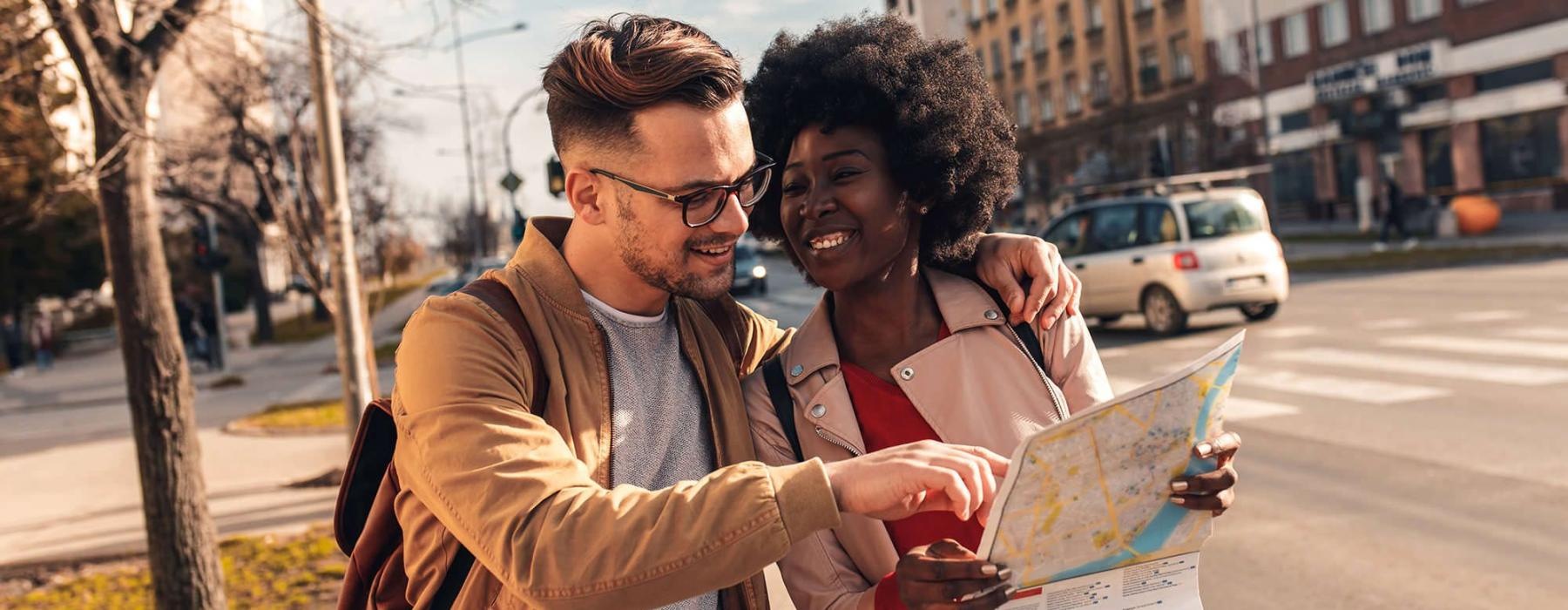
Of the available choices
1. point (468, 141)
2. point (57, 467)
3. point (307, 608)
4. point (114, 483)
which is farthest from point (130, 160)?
point (468, 141)

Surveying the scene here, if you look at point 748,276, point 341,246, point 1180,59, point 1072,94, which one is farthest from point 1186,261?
point 1072,94

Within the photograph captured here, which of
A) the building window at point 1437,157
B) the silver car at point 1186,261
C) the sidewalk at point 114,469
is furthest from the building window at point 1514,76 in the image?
the sidewalk at point 114,469

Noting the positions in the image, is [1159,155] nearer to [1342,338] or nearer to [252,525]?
[1342,338]

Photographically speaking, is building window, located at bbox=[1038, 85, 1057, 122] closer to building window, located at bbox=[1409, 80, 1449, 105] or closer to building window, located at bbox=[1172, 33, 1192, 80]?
building window, located at bbox=[1172, 33, 1192, 80]

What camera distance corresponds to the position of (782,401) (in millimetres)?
2328

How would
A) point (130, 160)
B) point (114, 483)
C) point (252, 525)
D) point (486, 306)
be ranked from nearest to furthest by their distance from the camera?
point (486, 306) < point (130, 160) < point (252, 525) < point (114, 483)

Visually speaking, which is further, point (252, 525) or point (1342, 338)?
point (1342, 338)

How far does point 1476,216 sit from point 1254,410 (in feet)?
68.7

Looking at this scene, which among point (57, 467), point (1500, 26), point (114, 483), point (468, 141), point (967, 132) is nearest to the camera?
point (967, 132)

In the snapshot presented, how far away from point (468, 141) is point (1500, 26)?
112 feet

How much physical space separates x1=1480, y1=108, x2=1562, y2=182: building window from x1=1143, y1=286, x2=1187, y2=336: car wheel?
2140cm

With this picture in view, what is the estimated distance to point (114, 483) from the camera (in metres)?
11.0

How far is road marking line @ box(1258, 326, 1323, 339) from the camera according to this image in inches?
535

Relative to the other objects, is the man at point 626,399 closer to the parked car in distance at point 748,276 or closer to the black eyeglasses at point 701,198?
the black eyeglasses at point 701,198
